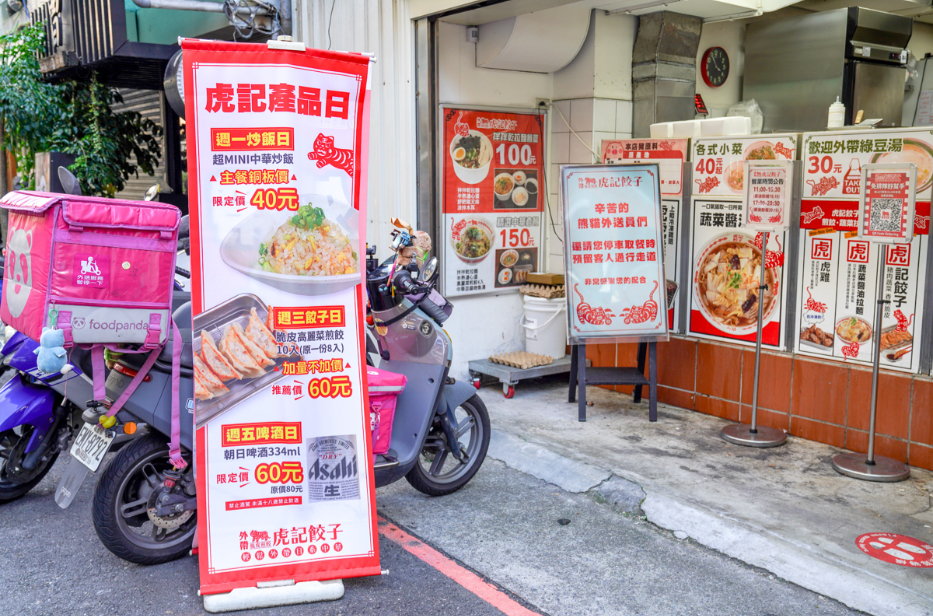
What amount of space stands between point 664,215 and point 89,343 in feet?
15.1

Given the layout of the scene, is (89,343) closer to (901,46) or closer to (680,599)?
(680,599)

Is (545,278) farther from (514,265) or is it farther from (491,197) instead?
(491,197)

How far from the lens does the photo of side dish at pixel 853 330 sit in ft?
17.7

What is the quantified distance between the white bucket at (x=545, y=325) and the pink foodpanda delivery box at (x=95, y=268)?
3.97 meters

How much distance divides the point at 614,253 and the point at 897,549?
9.63 ft

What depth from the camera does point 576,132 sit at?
7.02 meters

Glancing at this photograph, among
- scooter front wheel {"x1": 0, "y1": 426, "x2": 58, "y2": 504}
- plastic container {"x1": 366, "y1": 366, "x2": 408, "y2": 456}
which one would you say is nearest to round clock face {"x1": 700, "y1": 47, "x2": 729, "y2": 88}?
plastic container {"x1": 366, "y1": 366, "x2": 408, "y2": 456}

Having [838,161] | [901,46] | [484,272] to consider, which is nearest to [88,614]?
[484,272]

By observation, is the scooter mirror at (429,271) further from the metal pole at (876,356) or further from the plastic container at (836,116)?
the plastic container at (836,116)

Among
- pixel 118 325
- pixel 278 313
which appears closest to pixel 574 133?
pixel 278 313

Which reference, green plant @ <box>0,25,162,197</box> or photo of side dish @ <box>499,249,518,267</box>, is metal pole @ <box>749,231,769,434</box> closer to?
photo of side dish @ <box>499,249,518,267</box>

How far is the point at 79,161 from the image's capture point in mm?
9203

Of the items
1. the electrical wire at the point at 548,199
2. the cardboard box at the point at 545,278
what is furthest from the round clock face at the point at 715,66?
the cardboard box at the point at 545,278

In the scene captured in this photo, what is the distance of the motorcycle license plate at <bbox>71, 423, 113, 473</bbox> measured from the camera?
3.74m
